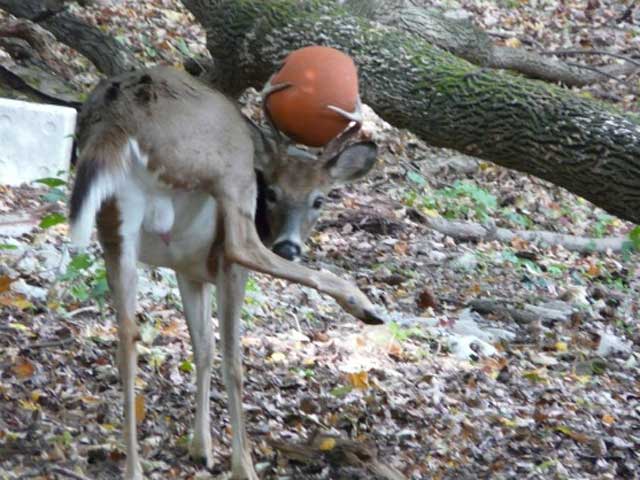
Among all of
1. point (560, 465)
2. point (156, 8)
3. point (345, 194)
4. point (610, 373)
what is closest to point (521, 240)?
point (345, 194)

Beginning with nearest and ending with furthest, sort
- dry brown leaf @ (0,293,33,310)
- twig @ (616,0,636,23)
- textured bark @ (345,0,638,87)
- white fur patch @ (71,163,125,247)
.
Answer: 1. white fur patch @ (71,163,125,247)
2. dry brown leaf @ (0,293,33,310)
3. textured bark @ (345,0,638,87)
4. twig @ (616,0,636,23)

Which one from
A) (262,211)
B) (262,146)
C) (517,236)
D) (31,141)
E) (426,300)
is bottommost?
(517,236)

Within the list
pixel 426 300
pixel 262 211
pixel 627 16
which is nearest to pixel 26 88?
pixel 426 300

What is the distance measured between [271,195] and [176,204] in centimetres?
79

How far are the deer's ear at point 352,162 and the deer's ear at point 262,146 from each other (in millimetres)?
352

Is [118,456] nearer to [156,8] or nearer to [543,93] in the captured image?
[543,93]

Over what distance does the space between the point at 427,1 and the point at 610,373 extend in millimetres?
8720

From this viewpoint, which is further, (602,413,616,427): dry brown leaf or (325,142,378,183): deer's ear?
(602,413,616,427): dry brown leaf

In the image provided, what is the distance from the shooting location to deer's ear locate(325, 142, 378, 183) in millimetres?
5754

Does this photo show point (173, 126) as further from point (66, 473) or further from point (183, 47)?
point (183, 47)

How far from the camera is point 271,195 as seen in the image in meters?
5.61

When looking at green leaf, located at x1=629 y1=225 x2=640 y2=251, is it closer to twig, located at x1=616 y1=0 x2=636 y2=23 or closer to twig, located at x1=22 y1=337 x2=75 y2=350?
twig, located at x1=22 y1=337 x2=75 y2=350

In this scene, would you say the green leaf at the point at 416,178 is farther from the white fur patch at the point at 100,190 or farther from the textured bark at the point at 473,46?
the white fur patch at the point at 100,190

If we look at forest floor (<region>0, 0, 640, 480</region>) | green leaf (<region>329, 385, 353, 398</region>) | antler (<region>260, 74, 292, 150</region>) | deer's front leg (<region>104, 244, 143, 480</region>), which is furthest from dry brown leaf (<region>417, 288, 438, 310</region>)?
deer's front leg (<region>104, 244, 143, 480</region>)
